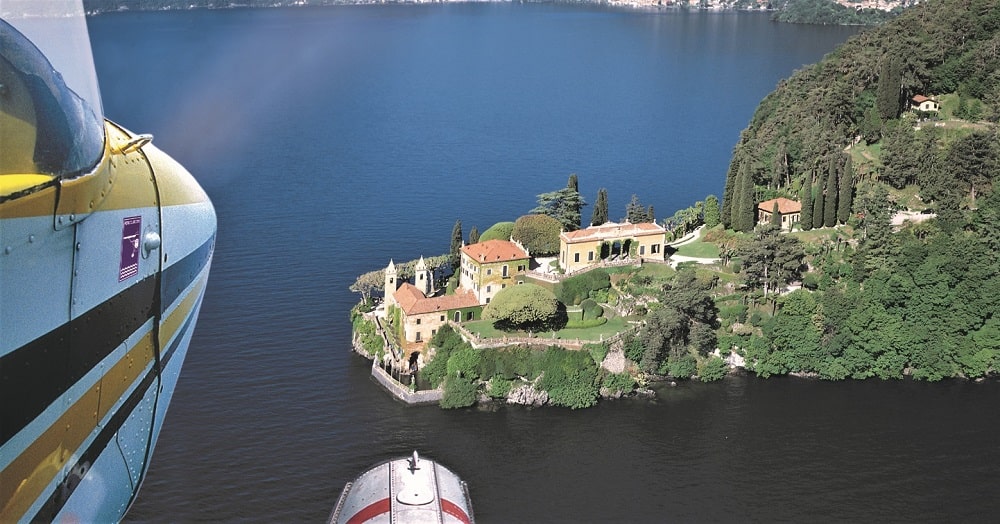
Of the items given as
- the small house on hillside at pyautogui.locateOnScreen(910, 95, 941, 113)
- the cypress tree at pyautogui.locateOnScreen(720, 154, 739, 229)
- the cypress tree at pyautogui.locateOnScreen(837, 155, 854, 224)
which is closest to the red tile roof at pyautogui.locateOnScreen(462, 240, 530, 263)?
the cypress tree at pyautogui.locateOnScreen(720, 154, 739, 229)

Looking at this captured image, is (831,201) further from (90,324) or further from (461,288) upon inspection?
(90,324)

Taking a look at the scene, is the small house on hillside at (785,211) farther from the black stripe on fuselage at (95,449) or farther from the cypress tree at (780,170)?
the black stripe on fuselage at (95,449)

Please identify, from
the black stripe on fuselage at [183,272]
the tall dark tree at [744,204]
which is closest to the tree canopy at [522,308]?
the tall dark tree at [744,204]

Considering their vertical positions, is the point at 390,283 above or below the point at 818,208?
below

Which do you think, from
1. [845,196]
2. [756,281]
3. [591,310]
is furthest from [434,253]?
[845,196]

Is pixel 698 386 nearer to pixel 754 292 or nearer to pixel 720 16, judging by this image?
pixel 754 292

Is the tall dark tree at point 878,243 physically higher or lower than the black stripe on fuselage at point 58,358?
lower

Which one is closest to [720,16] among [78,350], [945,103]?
[945,103]
